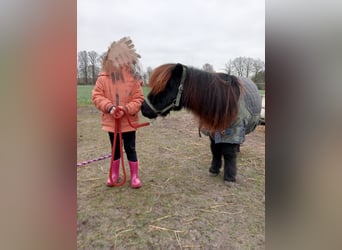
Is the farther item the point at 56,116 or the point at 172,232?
the point at 172,232

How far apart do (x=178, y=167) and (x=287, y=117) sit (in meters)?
1.59

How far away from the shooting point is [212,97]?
148 cm

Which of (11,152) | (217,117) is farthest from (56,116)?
(217,117)

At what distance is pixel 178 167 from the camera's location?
6.44 ft

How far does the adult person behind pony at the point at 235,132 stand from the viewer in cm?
153

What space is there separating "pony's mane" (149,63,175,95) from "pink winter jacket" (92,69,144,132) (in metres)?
0.08

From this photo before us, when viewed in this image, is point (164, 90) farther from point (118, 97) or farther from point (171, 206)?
point (171, 206)

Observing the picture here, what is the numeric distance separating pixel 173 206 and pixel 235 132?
2.06 ft

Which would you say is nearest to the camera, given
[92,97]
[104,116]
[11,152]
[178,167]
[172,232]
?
[11,152]

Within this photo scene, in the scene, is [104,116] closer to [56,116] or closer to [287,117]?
[56,116]

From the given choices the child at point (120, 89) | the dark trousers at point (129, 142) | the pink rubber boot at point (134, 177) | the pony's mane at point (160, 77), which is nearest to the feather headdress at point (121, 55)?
the child at point (120, 89)

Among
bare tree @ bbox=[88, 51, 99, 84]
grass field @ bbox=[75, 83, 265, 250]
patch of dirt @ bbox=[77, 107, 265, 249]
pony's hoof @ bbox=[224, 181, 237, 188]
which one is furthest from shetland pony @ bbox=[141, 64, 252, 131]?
bare tree @ bbox=[88, 51, 99, 84]

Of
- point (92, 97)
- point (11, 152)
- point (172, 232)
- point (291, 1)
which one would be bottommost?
point (172, 232)

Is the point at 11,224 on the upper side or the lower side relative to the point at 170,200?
upper
